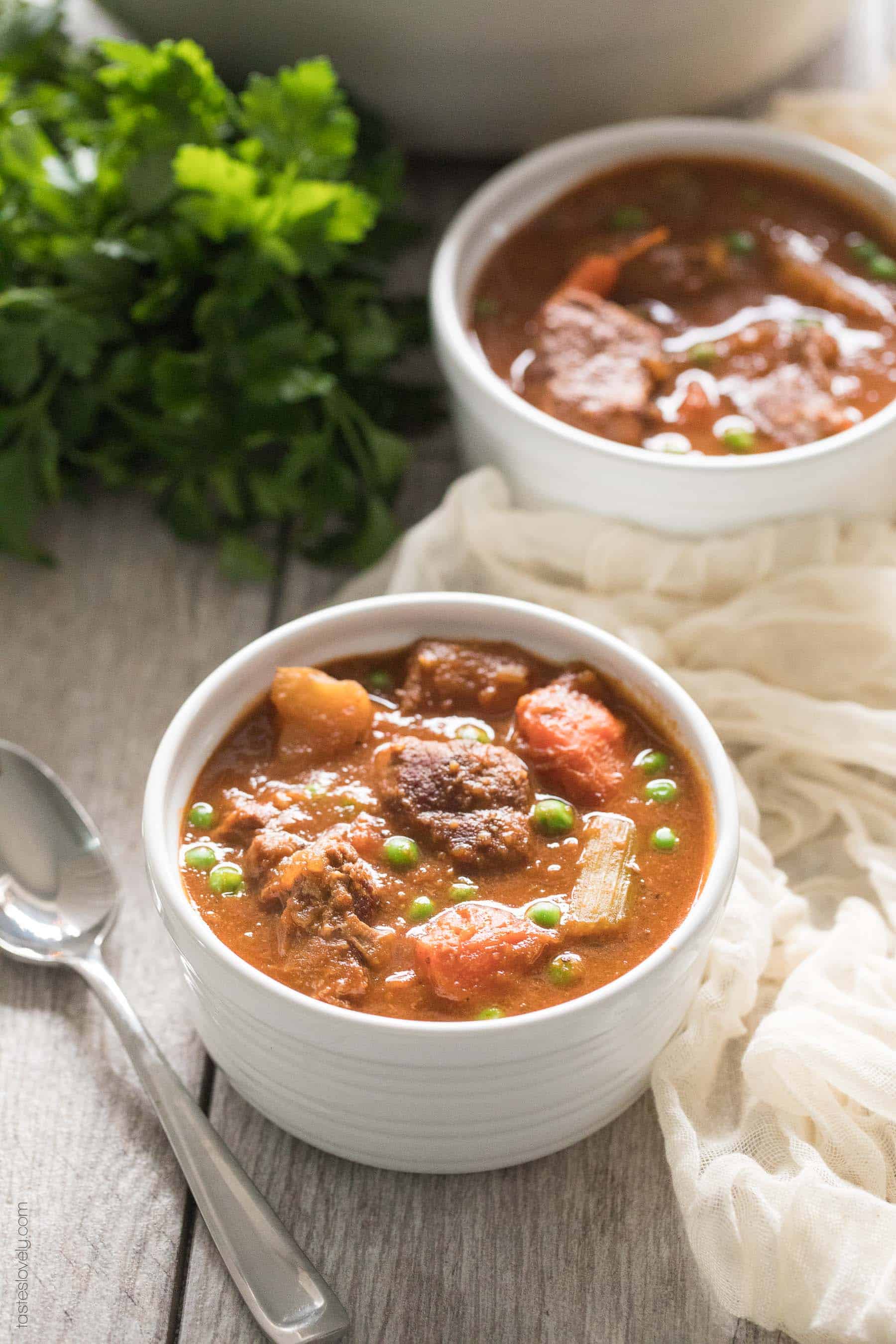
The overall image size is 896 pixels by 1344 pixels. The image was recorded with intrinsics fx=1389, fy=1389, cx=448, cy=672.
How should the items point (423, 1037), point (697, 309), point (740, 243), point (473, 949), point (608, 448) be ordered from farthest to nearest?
point (740, 243) → point (697, 309) → point (608, 448) → point (473, 949) → point (423, 1037)

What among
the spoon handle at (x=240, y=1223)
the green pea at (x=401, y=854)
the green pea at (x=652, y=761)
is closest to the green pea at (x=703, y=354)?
the green pea at (x=652, y=761)

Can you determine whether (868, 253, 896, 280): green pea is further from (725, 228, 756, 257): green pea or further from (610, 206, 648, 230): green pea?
(610, 206, 648, 230): green pea

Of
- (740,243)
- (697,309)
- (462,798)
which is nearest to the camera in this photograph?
(462,798)

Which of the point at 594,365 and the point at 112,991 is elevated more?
the point at 594,365

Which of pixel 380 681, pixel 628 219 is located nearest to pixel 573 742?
pixel 380 681

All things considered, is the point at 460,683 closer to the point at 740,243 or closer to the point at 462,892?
the point at 462,892

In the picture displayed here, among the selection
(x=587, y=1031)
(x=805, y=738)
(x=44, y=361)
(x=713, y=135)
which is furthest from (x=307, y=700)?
(x=713, y=135)

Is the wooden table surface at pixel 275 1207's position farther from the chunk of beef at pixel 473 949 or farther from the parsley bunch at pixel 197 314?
the parsley bunch at pixel 197 314
